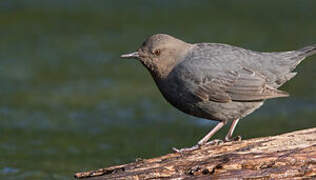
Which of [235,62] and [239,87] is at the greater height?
[235,62]

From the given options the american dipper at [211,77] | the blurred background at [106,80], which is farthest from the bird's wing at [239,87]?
the blurred background at [106,80]

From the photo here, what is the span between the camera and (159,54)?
5.82 metres

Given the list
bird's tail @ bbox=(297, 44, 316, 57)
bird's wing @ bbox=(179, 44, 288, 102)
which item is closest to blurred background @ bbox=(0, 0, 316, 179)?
bird's wing @ bbox=(179, 44, 288, 102)

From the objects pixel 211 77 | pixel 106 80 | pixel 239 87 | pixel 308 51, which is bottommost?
pixel 239 87

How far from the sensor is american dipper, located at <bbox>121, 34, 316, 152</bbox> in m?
5.69

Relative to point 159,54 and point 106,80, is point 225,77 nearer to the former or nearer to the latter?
point 159,54

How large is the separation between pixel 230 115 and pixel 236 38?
181 inches

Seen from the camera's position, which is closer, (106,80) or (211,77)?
(211,77)

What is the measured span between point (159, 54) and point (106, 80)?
388cm

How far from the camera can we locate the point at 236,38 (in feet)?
33.6

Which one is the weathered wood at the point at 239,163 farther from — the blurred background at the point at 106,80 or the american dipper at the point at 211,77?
the blurred background at the point at 106,80

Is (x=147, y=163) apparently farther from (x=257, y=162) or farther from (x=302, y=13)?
(x=302, y=13)

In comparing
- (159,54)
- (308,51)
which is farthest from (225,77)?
(308,51)

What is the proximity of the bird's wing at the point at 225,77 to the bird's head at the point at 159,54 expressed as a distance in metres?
0.14
